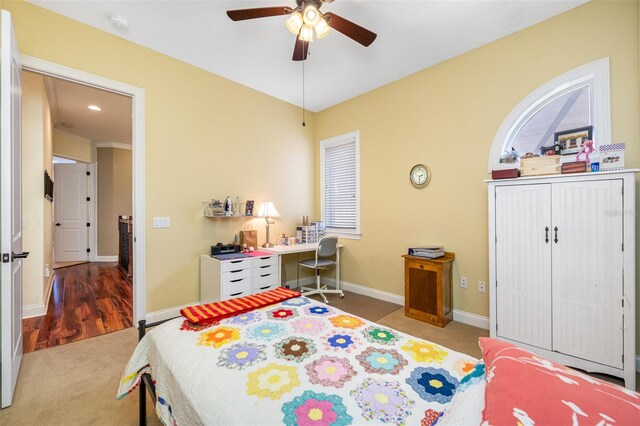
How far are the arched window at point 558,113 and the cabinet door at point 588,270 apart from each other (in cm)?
56

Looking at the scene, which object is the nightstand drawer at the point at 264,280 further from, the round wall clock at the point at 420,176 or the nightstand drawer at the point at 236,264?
the round wall clock at the point at 420,176

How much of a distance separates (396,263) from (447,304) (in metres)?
0.80

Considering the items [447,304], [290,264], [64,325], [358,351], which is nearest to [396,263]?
[447,304]

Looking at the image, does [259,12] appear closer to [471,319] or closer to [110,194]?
[471,319]

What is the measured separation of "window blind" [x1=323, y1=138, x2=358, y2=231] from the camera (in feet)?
13.8

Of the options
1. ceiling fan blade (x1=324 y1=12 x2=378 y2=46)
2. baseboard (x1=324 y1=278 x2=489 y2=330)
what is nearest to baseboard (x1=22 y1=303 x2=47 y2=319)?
baseboard (x1=324 y1=278 x2=489 y2=330)

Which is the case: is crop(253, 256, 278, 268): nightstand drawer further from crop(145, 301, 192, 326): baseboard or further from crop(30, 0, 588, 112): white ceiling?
crop(30, 0, 588, 112): white ceiling

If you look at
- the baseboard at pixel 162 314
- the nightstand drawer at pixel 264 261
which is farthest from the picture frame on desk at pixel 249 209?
the baseboard at pixel 162 314

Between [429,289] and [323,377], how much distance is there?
2278mm

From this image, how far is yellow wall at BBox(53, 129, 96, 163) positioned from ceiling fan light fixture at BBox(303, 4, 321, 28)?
6338 mm

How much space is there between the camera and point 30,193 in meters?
3.22

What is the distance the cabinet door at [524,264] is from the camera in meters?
2.17

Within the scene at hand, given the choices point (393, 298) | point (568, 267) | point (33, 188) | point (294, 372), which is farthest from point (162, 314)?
point (568, 267)

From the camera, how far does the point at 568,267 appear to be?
208cm
